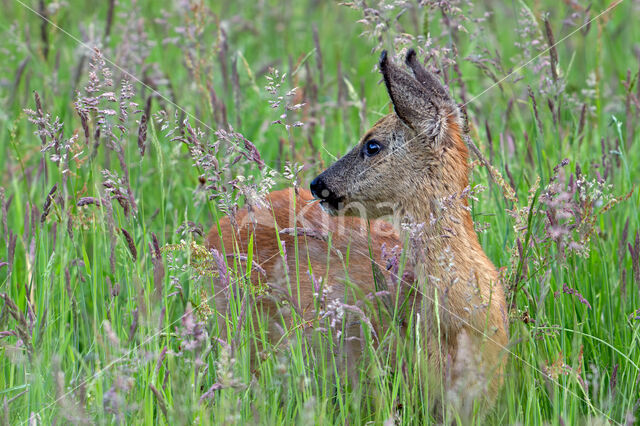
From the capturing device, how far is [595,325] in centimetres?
352

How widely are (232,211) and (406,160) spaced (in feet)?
2.66

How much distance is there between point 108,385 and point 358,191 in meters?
1.30

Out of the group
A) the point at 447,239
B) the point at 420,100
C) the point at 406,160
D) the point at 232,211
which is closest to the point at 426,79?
the point at 420,100

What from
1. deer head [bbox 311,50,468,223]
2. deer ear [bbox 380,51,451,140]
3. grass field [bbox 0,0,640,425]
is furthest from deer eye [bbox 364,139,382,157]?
grass field [bbox 0,0,640,425]

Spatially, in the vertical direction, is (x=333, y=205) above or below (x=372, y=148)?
below

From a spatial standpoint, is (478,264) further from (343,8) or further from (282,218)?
(343,8)

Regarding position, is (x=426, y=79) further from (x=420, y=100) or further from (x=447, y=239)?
(x=447, y=239)

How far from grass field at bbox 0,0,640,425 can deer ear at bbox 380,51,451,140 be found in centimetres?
29

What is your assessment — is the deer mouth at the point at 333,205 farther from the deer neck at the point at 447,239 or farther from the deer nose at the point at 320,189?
the deer neck at the point at 447,239

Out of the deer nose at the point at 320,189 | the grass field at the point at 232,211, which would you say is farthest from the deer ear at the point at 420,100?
the deer nose at the point at 320,189

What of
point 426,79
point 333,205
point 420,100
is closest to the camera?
point 420,100

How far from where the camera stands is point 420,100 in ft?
11.2

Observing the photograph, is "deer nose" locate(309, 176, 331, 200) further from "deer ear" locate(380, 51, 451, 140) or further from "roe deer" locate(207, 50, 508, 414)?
"deer ear" locate(380, 51, 451, 140)

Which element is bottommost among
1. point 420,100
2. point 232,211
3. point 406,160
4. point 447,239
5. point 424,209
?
point 447,239
